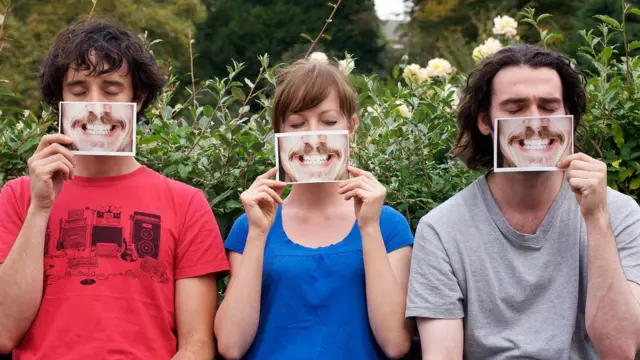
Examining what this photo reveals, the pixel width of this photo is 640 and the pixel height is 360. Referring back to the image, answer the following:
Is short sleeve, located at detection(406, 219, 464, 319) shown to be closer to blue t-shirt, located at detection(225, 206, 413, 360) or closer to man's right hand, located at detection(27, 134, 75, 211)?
blue t-shirt, located at detection(225, 206, 413, 360)

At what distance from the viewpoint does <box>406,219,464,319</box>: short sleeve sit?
10.7ft

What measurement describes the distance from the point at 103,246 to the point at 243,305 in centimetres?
56

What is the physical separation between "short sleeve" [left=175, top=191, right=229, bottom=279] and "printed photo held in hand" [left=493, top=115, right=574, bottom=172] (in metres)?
1.11

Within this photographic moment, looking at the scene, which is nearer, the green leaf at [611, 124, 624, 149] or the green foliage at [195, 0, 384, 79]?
the green leaf at [611, 124, 624, 149]

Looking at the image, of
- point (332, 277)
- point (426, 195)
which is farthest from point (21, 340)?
point (426, 195)

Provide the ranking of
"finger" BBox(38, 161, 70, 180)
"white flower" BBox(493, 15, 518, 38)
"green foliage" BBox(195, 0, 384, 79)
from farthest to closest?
1. "green foliage" BBox(195, 0, 384, 79)
2. "white flower" BBox(493, 15, 518, 38)
3. "finger" BBox(38, 161, 70, 180)

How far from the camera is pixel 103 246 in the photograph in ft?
11.0

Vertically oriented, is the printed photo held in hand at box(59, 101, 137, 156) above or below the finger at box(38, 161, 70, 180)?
above

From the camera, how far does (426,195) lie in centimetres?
396

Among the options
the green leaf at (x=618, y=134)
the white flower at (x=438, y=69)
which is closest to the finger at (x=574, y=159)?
the green leaf at (x=618, y=134)

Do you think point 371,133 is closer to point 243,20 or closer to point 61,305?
point 61,305

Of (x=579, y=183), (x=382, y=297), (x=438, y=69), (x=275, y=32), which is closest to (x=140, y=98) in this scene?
(x=382, y=297)

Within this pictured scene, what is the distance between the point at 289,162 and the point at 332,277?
0.45m

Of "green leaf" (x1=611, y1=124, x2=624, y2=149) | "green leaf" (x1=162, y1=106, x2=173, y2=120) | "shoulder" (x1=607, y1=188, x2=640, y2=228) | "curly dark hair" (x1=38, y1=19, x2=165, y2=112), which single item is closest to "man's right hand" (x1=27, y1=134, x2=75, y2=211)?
"curly dark hair" (x1=38, y1=19, x2=165, y2=112)
